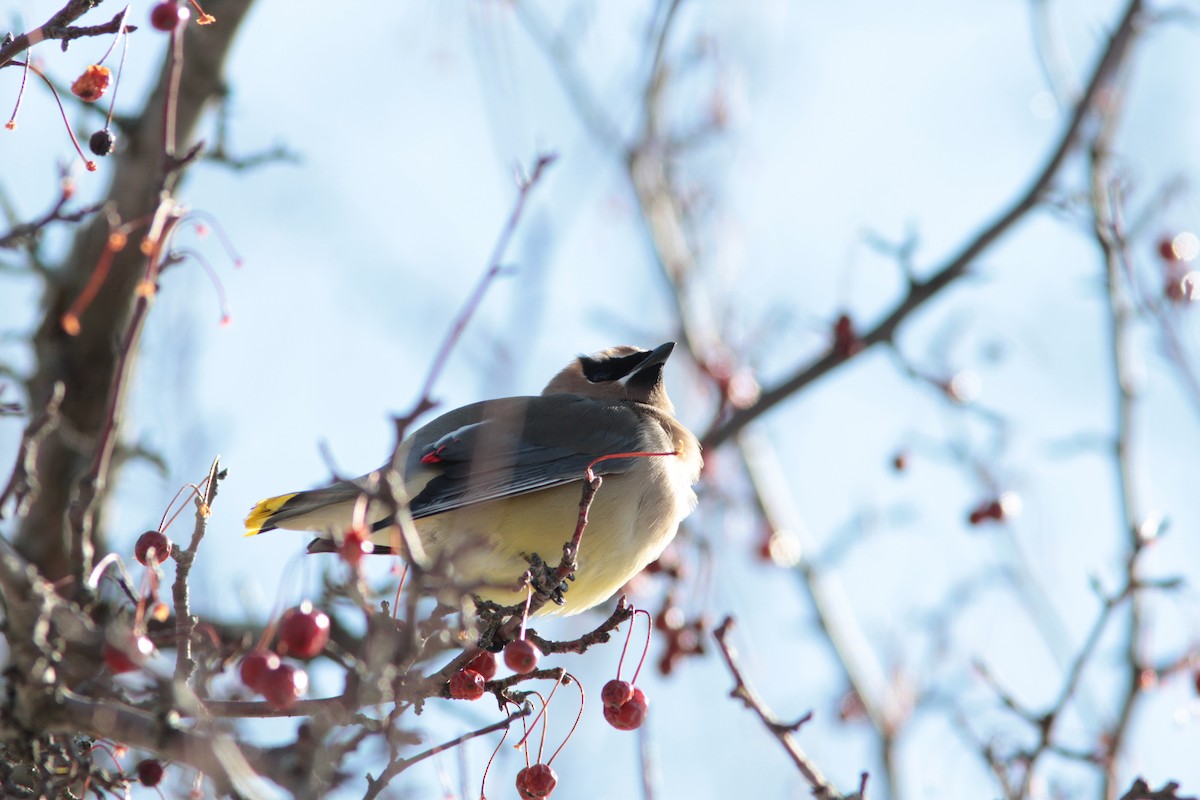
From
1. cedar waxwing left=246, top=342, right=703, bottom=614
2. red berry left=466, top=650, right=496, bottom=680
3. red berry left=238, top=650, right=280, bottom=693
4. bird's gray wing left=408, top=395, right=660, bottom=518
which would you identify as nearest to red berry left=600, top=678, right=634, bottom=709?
red berry left=466, top=650, right=496, bottom=680

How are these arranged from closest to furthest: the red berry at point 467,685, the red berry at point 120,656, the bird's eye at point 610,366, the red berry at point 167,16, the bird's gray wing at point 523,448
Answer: the red berry at point 120,656 → the red berry at point 167,16 → the red berry at point 467,685 → the bird's gray wing at point 523,448 → the bird's eye at point 610,366

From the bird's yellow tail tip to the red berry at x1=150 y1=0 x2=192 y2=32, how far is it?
6.35 ft

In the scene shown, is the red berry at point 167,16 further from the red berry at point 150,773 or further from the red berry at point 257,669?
the red berry at point 150,773

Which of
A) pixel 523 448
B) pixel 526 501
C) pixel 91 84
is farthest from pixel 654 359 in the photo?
pixel 91 84

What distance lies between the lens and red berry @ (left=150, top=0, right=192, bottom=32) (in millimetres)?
2577

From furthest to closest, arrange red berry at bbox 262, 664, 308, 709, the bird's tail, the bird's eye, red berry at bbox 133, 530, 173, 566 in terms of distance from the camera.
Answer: the bird's eye → the bird's tail → red berry at bbox 133, 530, 173, 566 → red berry at bbox 262, 664, 308, 709

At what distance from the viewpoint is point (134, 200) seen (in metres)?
4.77

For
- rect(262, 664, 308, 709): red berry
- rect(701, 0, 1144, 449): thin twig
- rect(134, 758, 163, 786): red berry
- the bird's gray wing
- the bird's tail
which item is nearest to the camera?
rect(262, 664, 308, 709): red berry

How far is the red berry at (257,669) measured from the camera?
239cm

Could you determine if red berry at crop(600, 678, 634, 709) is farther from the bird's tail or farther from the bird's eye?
the bird's eye

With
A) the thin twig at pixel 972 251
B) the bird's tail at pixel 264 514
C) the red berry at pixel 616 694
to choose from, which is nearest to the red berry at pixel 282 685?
the red berry at pixel 616 694

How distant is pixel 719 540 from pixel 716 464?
368mm

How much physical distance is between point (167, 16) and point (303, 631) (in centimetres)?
123

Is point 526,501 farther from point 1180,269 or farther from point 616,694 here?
point 1180,269
